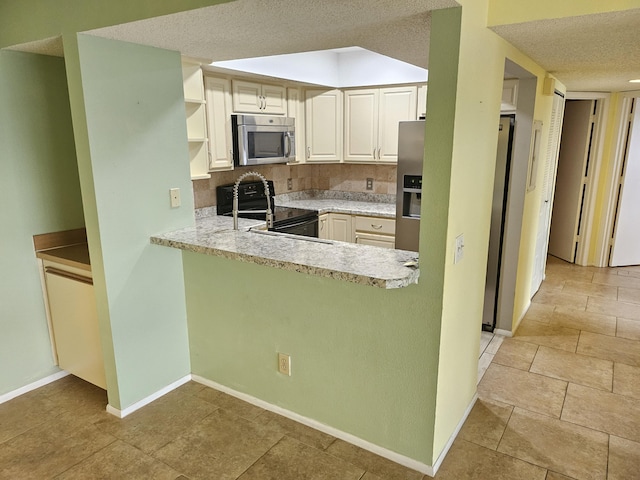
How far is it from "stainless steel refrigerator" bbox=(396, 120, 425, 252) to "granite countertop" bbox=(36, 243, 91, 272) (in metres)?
2.33

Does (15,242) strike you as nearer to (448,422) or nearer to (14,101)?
(14,101)

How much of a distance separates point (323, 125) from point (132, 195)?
2.49 metres

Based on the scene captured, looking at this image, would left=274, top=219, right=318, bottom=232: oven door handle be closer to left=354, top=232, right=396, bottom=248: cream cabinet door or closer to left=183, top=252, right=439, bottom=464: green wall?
left=354, top=232, right=396, bottom=248: cream cabinet door

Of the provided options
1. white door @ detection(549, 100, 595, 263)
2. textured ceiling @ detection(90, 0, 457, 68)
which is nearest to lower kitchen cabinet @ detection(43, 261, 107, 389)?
textured ceiling @ detection(90, 0, 457, 68)

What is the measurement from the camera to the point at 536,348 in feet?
11.3

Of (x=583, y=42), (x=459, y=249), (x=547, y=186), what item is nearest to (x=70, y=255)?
(x=459, y=249)

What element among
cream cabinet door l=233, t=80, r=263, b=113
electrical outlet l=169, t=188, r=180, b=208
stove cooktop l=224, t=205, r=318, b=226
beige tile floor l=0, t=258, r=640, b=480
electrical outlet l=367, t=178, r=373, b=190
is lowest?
beige tile floor l=0, t=258, r=640, b=480

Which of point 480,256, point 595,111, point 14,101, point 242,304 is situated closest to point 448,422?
point 480,256

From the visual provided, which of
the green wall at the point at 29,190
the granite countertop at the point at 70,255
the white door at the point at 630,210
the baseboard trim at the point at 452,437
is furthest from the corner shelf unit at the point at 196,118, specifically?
the white door at the point at 630,210

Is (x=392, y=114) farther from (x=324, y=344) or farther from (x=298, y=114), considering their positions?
(x=324, y=344)

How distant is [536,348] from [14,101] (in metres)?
3.91

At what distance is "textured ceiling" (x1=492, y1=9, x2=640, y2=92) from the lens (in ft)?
6.31

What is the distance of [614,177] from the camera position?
5297mm

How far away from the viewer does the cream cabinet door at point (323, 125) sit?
447 cm
